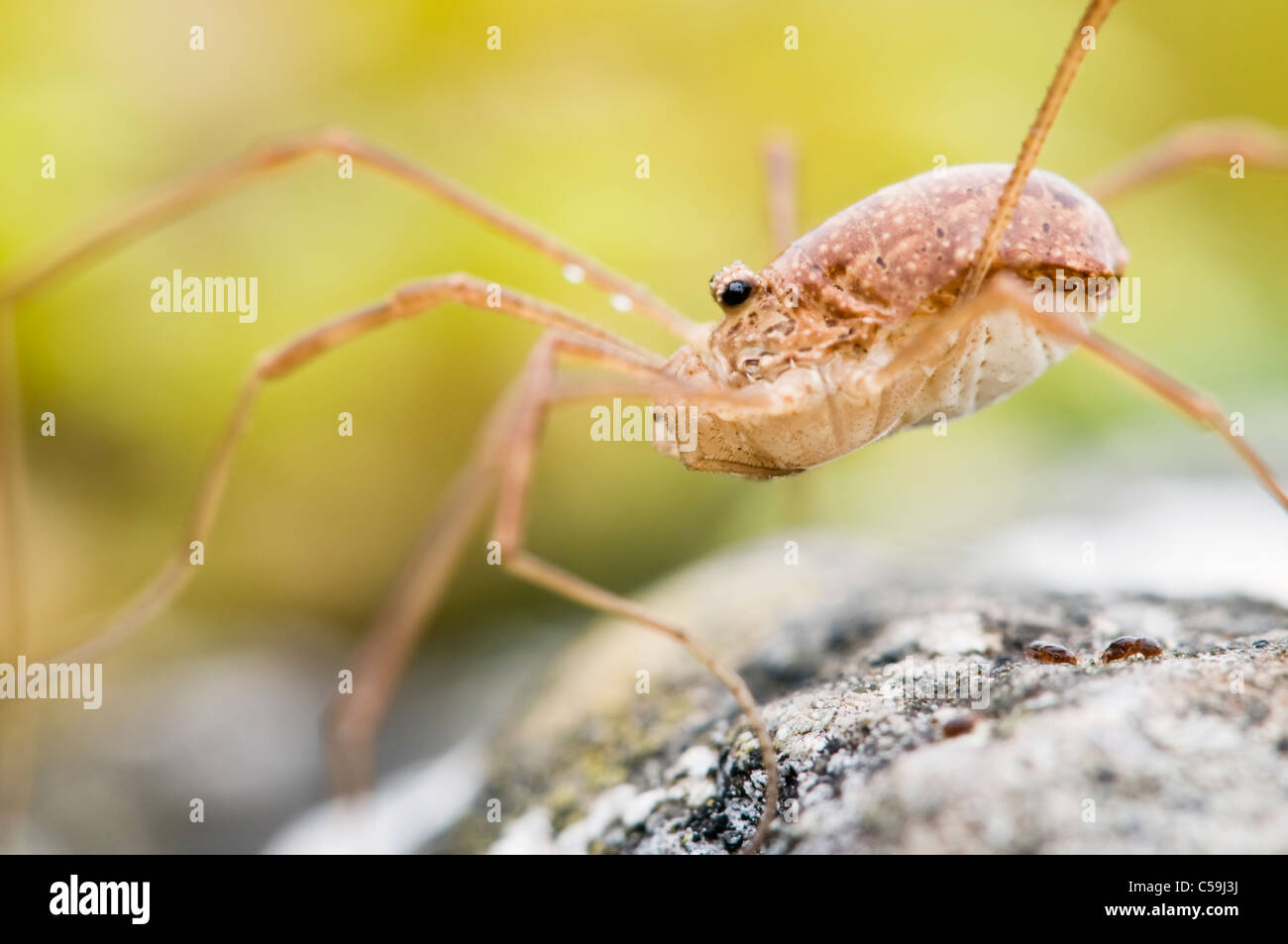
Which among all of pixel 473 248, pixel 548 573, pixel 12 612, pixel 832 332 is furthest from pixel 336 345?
pixel 12 612

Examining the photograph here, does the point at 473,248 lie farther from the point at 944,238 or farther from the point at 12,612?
the point at 944,238

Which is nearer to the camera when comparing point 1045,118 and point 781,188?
point 1045,118

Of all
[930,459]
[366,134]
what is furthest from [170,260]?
[930,459]

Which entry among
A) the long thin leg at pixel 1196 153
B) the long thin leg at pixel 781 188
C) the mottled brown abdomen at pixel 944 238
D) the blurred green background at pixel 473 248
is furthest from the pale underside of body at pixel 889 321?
the blurred green background at pixel 473 248

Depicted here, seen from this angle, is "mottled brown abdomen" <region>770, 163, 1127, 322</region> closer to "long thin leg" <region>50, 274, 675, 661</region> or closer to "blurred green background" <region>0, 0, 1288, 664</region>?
"long thin leg" <region>50, 274, 675, 661</region>
